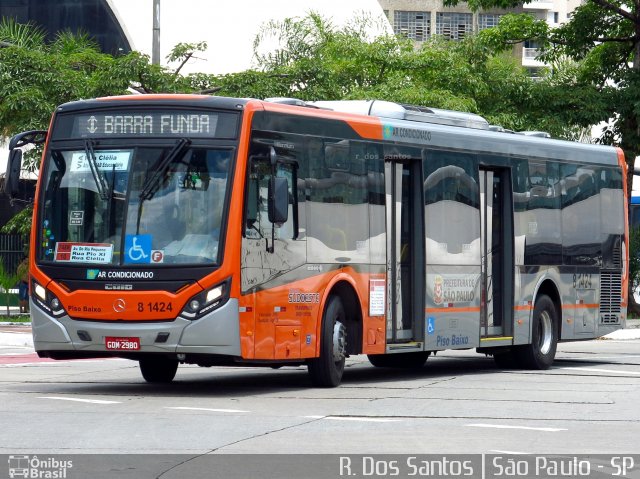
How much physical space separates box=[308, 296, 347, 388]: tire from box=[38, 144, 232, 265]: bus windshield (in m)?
1.95

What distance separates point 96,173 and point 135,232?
0.79 meters

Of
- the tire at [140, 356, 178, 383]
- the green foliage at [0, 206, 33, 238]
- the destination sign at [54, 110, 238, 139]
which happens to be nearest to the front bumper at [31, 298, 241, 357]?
the destination sign at [54, 110, 238, 139]

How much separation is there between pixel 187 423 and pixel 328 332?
378 centimetres

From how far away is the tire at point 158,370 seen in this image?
55.3ft

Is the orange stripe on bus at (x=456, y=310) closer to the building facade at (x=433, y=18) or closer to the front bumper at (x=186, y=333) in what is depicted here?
the front bumper at (x=186, y=333)

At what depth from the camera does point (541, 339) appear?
2062 centimetres

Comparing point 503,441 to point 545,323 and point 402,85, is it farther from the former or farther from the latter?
point 402,85

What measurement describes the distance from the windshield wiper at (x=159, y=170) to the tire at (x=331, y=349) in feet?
8.17

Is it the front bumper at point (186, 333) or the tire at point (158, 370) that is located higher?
the front bumper at point (186, 333)

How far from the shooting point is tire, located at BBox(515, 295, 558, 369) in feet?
66.6

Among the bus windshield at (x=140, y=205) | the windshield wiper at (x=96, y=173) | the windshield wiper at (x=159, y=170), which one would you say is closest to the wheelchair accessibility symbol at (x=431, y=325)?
the bus windshield at (x=140, y=205)

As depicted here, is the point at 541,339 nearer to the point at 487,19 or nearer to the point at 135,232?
the point at 135,232
